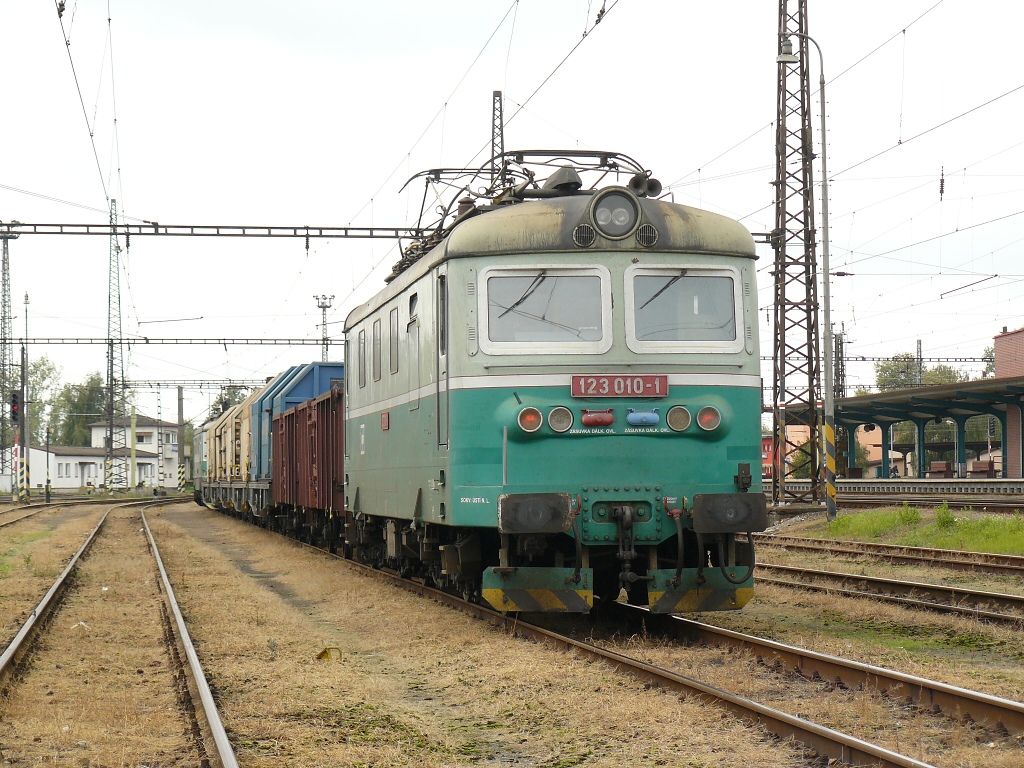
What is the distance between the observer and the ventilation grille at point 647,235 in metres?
10.6

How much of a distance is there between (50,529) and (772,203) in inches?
789

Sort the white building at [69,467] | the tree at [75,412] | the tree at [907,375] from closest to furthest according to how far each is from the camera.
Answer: the white building at [69,467], the tree at [907,375], the tree at [75,412]

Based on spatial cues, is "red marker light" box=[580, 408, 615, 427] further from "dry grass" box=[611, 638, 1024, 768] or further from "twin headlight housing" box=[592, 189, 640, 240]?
"dry grass" box=[611, 638, 1024, 768]

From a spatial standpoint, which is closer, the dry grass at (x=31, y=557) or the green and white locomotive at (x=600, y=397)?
the green and white locomotive at (x=600, y=397)

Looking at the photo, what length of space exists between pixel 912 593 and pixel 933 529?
26.9 ft

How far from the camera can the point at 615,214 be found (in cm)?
1061

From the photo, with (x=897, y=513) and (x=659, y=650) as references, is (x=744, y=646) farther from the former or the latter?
(x=897, y=513)

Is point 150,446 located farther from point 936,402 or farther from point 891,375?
point 936,402

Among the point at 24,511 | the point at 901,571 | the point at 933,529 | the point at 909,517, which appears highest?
the point at 909,517

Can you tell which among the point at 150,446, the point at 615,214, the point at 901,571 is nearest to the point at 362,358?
the point at 615,214

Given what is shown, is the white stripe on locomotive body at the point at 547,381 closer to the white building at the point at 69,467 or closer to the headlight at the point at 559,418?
the headlight at the point at 559,418

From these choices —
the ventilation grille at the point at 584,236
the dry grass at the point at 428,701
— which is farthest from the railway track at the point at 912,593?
the ventilation grille at the point at 584,236

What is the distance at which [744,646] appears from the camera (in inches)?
378

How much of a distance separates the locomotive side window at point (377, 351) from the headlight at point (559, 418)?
4183mm
